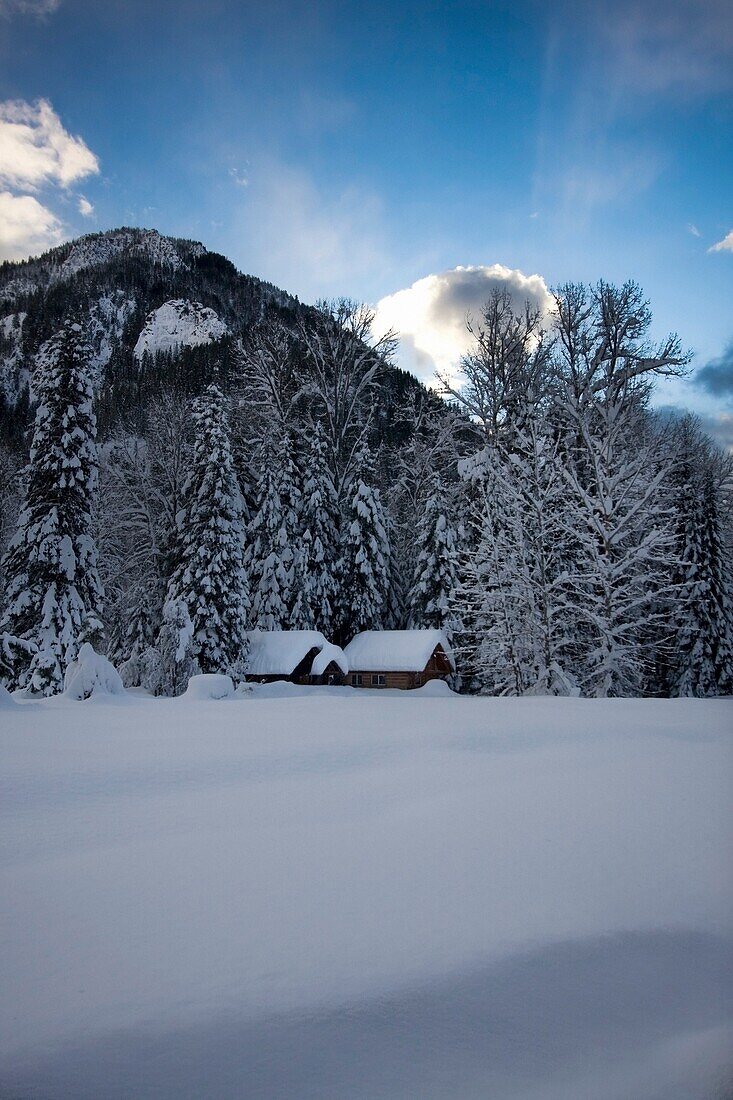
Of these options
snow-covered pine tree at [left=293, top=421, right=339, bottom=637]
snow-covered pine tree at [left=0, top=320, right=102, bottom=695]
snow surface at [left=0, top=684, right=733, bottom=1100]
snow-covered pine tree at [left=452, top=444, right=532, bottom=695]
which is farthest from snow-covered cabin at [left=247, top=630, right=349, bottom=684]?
snow surface at [left=0, top=684, right=733, bottom=1100]

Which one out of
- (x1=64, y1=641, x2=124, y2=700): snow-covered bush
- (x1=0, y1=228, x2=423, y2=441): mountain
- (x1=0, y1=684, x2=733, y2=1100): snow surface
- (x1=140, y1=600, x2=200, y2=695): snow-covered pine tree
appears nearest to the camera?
(x1=0, y1=684, x2=733, y2=1100): snow surface

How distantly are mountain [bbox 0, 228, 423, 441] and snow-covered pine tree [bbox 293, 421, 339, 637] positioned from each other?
1627 inches

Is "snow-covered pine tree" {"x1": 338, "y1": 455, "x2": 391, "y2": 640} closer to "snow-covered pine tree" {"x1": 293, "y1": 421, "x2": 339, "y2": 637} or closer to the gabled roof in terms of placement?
"snow-covered pine tree" {"x1": 293, "y1": 421, "x2": 339, "y2": 637}

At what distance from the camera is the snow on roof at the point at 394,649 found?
1350 inches

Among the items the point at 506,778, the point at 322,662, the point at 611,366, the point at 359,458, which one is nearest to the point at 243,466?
the point at 359,458

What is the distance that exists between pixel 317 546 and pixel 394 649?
7.42m

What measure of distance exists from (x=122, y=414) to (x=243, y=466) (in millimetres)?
44315

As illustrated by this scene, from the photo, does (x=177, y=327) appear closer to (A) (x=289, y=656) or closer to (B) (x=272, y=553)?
(B) (x=272, y=553)

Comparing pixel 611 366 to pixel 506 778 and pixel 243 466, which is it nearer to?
pixel 243 466

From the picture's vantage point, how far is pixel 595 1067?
2.29m

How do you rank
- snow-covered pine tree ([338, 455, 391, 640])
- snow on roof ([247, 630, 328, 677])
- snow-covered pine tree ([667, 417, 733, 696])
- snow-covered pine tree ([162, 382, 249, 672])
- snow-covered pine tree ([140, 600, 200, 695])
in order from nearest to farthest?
snow-covered pine tree ([140, 600, 200, 695]), snow-covered pine tree ([162, 382, 249, 672]), snow-covered pine tree ([667, 417, 733, 696]), snow on roof ([247, 630, 328, 677]), snow-covered pine tree ([338, 455, 391, 640])

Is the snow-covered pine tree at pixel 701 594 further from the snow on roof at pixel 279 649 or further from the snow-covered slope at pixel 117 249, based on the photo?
the snow-covered slope at pixel 117 249

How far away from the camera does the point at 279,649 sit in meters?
31.9

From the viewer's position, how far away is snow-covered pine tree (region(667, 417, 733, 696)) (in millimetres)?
28516
